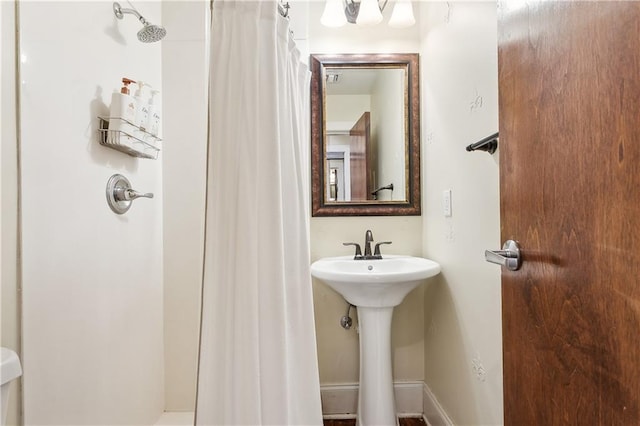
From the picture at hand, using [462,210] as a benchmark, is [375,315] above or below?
below

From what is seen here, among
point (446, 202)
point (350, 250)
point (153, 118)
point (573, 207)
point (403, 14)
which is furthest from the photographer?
point (350, 250)

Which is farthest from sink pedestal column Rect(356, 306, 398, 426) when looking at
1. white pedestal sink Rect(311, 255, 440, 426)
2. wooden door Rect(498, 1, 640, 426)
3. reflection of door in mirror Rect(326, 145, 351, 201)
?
wooden door Rect(498, 1, 640, 426)

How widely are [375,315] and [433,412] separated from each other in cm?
62

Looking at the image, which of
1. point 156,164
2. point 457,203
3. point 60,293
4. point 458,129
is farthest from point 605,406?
point 156,164

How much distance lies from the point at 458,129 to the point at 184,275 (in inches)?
54.9

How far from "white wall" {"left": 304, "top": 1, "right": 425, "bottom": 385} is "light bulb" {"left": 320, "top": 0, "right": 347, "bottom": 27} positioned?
89 mm

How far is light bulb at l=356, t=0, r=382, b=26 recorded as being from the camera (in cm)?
175

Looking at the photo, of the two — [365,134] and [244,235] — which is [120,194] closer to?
[244,235]

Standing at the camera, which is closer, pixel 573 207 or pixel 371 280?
pixel 573 207

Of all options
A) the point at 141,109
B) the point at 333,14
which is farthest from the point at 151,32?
the point at 333,14

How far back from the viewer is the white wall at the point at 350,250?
1.86 m

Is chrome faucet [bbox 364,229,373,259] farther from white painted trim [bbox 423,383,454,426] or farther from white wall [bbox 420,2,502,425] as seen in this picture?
white painted trim [bbox 423,383,454,426]

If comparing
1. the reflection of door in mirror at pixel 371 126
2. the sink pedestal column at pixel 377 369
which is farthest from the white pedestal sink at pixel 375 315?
the reflection of door in mirror at pixel 371 126

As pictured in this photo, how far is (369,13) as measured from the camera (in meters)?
1.75
